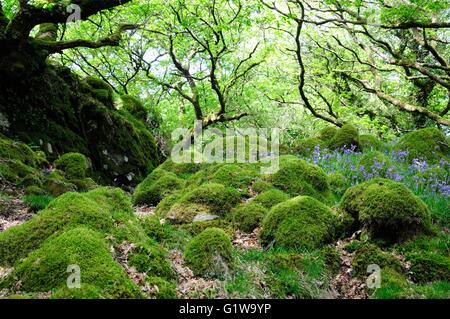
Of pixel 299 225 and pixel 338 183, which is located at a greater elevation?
pixel 338 183

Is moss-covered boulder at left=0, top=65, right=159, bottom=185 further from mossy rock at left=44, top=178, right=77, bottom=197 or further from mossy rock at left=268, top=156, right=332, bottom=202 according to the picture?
mossy rock at left=268, top=156, right=332, bottom=202

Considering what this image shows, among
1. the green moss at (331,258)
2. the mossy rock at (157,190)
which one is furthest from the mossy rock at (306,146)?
the green moss at (331,258)

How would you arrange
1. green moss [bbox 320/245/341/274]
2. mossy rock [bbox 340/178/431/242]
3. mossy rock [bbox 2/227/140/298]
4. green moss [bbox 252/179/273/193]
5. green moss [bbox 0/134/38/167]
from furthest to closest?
1. green moss [bbox 0/134/38/167]
2. green moss [bbox 252/179/273/193]
3. mossy rock [bbox 340/178/431/242]
4. green moss [bbox 320/245/341/274]
5. mossy rock [bbox 2/227/140/298]

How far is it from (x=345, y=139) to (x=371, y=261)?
24.8 feet

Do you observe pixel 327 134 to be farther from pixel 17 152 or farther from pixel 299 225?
pixel 17 152

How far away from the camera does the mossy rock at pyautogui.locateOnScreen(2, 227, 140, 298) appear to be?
3.87 metres

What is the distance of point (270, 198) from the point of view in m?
7.80

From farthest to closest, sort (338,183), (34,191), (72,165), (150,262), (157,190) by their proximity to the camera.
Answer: (72,165) → (157,190) → (338,183) → (34,191) → (150,262)

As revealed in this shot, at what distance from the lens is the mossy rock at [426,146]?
10516 millimetres

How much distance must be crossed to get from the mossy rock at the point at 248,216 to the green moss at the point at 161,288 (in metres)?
2.83

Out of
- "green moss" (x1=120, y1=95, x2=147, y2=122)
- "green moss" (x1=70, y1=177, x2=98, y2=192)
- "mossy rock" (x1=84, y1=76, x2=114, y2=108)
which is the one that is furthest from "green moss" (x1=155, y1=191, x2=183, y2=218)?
"green moss" (x1=120, y1=95, x2=147, y2=122)

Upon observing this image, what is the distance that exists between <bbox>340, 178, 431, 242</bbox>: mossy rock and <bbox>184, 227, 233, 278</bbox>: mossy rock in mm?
2315

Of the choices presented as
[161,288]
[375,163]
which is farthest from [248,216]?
[375,163]

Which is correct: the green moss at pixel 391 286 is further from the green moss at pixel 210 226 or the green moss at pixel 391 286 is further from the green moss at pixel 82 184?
the green moss at pixel 82 184
